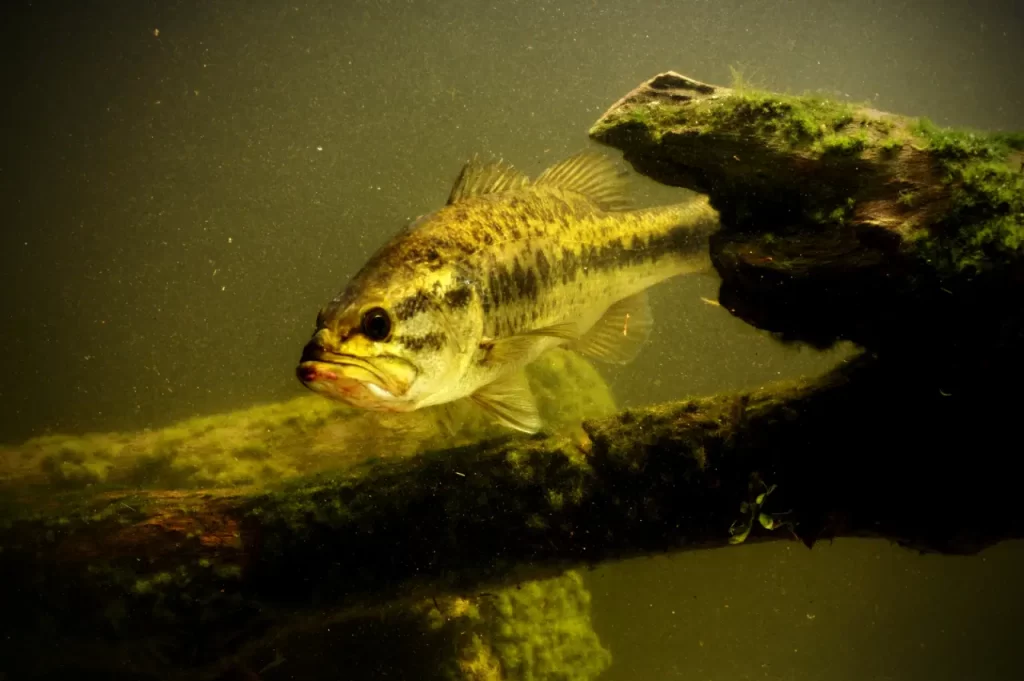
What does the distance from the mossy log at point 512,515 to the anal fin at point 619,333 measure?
2.81ft

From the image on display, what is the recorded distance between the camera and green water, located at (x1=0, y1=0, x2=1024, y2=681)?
48.9 feet

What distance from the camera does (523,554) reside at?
11.2 ft

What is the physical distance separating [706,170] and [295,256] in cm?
2097

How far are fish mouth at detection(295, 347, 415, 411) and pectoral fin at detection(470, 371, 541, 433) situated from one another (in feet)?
2.33

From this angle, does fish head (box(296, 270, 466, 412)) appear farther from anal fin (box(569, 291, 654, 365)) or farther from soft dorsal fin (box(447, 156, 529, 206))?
anal fin (box(569, 291, 654, 365))

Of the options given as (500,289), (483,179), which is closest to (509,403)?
(500,289)

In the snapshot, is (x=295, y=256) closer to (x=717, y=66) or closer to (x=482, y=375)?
(x=482, y=375)

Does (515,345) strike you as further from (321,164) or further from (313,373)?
(321,164)

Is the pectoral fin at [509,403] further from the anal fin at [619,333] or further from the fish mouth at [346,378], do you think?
the anal fin at [619,333]

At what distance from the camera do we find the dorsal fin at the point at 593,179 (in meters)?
3.86

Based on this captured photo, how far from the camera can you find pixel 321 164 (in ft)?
81.6

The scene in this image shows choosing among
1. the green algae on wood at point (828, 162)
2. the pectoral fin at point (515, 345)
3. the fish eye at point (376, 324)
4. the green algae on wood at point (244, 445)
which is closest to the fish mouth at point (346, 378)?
the fish eye at point (376, 324)

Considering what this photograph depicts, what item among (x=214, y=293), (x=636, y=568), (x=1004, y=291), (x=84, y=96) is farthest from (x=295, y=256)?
(x=1004, y=291)

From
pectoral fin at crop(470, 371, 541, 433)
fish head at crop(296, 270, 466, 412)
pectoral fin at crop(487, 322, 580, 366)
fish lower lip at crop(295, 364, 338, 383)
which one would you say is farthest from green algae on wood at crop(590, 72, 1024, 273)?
fish lower lip at crop(295, 364, 338, 383)
